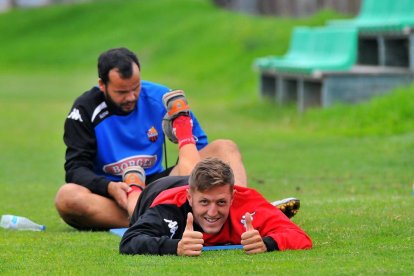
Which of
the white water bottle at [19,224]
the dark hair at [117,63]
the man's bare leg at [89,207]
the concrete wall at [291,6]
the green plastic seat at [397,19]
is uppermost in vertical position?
the dark hair at [117,63]

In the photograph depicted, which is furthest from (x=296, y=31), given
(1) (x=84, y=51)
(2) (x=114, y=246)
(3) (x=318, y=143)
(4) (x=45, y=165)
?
(1) (x=84, y=51)

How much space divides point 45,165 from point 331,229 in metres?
7.59

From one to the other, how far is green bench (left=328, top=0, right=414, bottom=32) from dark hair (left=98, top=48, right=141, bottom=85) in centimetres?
986

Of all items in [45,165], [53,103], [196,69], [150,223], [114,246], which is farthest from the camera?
[196,69]

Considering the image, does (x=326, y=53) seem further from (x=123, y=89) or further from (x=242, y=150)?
(x=123, y=89)

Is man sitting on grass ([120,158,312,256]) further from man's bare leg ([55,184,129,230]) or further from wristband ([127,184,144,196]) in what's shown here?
man's bare leg ([55,184,129,230])

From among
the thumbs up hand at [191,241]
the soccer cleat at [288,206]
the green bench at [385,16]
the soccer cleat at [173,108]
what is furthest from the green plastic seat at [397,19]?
the thumbs up hand at [191,241]

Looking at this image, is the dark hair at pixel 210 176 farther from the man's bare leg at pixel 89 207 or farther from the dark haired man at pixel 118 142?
the man's bare leg at pixel 89 207

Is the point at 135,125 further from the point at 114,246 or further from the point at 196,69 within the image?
the point at 196,69

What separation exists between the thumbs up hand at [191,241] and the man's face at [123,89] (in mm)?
2488

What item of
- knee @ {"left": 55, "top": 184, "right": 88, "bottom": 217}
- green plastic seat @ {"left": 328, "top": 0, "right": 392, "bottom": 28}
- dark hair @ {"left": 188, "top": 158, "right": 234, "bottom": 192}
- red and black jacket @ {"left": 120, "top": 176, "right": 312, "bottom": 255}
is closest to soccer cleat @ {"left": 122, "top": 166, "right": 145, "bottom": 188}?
knee @ {"left": 55, "top": 184, "right": 88, "bottom": 217}

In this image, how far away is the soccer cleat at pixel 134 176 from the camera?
29.2 feet

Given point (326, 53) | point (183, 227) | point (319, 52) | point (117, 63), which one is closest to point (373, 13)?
point (319, 52)

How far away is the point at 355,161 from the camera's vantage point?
46.2 feet
